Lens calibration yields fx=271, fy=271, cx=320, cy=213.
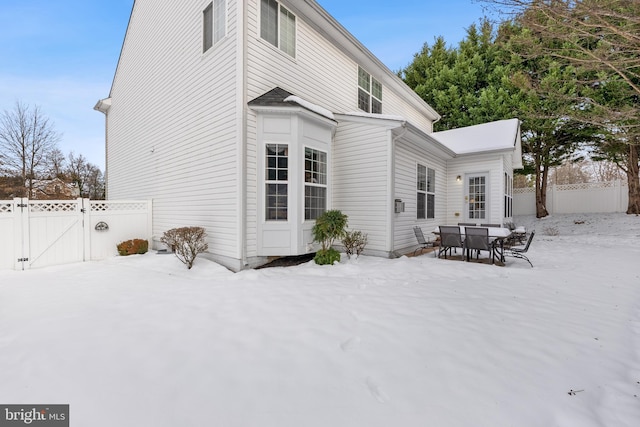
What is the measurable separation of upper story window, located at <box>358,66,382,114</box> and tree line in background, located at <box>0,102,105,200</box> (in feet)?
59.8

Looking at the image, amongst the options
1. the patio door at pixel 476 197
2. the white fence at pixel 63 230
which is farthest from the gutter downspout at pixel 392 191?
the white fence at pixel 63 230

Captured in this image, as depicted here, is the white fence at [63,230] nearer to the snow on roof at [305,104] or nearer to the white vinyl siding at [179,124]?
the white vinyl siding at [179,124]

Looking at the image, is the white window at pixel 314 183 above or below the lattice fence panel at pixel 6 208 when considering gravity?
above

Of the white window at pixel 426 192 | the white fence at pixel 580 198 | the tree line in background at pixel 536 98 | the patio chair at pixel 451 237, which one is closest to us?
the patio chair at pixel 451 237

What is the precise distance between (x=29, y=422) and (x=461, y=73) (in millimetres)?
19871

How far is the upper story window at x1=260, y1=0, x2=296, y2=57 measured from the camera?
6.52 metres

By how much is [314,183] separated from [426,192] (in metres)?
4.91

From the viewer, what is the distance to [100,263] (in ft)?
23.0

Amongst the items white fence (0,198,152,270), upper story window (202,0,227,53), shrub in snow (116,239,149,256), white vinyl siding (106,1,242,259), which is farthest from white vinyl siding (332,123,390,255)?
white fence (0,198,152,270)

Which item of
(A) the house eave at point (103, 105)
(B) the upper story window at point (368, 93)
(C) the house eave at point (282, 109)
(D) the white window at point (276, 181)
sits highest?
(A) the house eave at point (103, 105)

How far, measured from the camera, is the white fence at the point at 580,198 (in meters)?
14.4

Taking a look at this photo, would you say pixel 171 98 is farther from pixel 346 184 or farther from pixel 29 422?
pixel 29 422

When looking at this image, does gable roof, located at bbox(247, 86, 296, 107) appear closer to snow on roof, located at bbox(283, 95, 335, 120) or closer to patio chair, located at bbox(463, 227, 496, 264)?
snow on roof, located at bbox(283, 95, 335, 120)

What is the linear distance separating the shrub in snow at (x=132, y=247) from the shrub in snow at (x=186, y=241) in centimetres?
227
